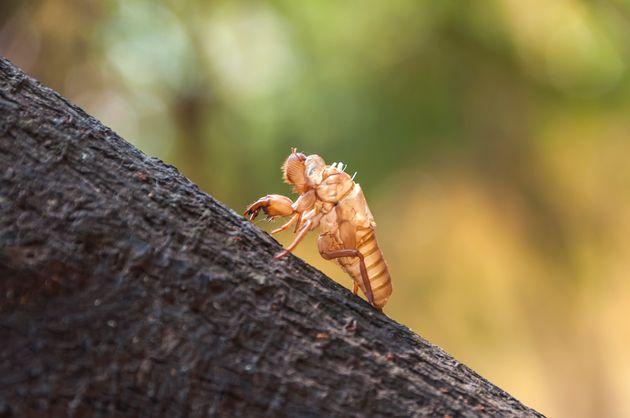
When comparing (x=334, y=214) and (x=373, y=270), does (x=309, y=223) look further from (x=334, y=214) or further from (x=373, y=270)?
(x=373, y=270)

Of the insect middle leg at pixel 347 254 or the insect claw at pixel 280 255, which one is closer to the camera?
the insect claw at pixel 280 255

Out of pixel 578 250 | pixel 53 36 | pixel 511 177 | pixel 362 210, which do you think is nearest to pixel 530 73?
pixel 511 177

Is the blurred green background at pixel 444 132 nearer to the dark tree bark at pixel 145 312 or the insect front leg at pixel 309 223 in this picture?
the insect front leg at pixel 309 223

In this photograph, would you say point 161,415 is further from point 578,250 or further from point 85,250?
point 578,250

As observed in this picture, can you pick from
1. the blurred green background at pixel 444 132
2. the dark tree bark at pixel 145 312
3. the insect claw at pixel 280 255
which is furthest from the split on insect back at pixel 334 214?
the blurred green background at pixel 444 132

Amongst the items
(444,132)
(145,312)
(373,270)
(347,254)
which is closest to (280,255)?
(145,312)

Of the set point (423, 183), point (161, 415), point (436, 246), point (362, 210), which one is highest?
point (423, 183)
